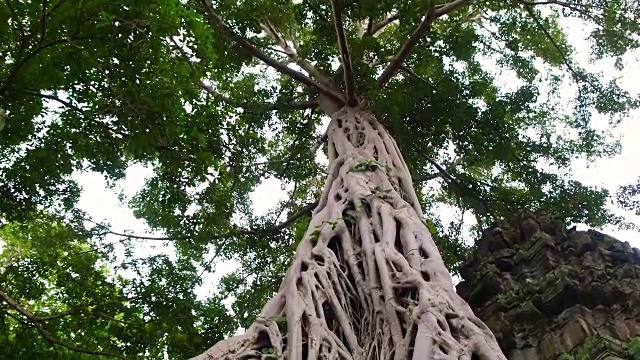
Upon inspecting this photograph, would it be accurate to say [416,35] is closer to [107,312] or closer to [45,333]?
[107,312]

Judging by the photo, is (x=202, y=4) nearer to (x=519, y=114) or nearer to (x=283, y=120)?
(x=283, y=120)

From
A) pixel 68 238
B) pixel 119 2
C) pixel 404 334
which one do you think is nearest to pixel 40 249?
pixel 68 238

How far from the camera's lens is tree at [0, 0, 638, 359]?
253cm

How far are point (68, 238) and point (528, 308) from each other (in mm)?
3609

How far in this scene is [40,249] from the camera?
4.88 metres

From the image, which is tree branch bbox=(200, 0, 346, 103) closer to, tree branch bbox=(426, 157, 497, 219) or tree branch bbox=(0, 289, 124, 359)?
tree branch bbox=(426, 157, 497, 219)

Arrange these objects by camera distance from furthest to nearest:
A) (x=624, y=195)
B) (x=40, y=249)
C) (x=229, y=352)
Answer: (x=624, y=195) → (x=40, y=249) → (x=229, y=352)

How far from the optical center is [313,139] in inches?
256

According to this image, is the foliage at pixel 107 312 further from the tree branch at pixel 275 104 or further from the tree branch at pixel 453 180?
the tree branch at pixel 453 180

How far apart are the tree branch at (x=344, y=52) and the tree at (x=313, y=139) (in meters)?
0.02

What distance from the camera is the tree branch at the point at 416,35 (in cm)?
463

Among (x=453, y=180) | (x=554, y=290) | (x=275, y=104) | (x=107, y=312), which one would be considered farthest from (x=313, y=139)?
(x=554, y=290)

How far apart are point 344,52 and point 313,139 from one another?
2200mm

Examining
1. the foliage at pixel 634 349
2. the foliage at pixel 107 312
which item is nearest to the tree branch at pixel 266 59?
the foliage at pixel 107 312
